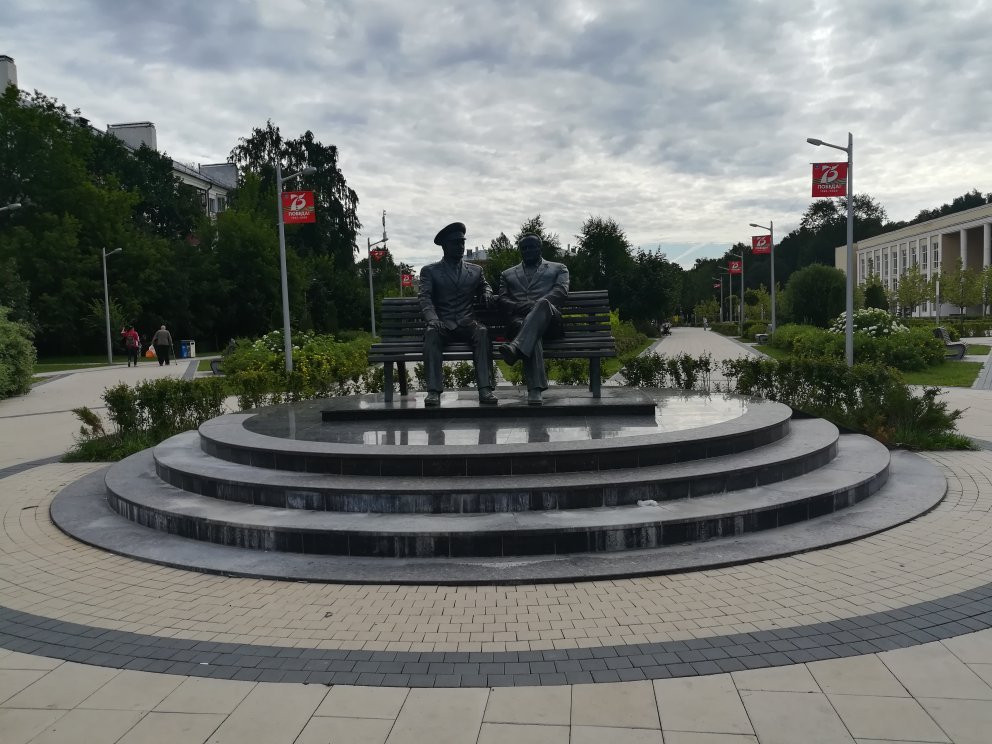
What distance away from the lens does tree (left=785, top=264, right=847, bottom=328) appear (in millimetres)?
40594

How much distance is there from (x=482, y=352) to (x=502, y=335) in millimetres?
1463

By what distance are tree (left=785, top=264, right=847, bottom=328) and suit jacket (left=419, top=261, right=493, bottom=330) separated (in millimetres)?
35391

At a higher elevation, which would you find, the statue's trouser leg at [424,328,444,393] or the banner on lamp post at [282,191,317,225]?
the banner on lamp post at [282,191,317,225]

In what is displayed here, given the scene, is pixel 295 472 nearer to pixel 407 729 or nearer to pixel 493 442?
pixel 493 442

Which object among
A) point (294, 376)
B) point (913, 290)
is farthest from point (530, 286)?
point (913, 290)

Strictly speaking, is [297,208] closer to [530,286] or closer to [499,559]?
[530,286]

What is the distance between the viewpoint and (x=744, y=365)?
1252 cm

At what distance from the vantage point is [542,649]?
416cm

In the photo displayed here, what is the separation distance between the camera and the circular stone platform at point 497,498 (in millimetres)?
5629

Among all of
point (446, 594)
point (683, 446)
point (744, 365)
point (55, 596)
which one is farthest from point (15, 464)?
point (744, 365)

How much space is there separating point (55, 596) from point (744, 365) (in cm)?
1057

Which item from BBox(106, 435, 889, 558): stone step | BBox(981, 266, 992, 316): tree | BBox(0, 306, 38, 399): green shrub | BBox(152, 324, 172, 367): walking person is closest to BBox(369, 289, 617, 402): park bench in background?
BBox(106, 435, 889, 558): stone step

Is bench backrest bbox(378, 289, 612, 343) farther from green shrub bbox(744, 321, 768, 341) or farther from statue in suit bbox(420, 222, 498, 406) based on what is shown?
green shrub bbox(744, 321, 768, 341)

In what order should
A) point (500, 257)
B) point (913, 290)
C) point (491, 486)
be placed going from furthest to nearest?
1. point (913, 290)
2. point (500, 257)
3. point (491, 486)
